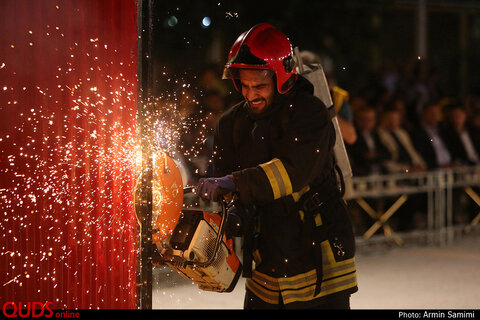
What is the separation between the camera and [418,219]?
859cm

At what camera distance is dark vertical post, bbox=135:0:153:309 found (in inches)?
125

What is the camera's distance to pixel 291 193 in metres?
3.45

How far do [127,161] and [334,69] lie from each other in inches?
361

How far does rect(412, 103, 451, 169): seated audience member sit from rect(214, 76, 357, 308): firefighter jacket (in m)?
5.31

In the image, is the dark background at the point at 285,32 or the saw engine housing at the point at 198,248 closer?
the saw engine housing at the point at 198,248

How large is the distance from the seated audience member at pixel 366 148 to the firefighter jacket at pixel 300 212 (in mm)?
4322

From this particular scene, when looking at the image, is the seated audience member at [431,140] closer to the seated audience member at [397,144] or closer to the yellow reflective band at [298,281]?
the seated audience member at [397,144]

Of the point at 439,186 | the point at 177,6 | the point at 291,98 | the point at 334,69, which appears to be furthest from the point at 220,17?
the point at 291,98

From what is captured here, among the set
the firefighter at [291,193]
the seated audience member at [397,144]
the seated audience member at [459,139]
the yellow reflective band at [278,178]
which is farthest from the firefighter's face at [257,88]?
the seated audience member at [459,139]

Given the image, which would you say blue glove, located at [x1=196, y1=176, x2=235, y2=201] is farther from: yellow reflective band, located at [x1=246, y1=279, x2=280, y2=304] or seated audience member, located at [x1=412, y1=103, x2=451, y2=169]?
seated audience member, located at [x1=412, y1=103, x2=451, y2=169]

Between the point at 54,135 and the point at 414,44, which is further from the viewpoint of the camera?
the point at 414,44

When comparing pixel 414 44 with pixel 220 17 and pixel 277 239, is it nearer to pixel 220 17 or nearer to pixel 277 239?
pixel 220 17

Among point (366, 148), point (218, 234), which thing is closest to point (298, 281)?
point (218, 234)

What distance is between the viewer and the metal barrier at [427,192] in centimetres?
808
